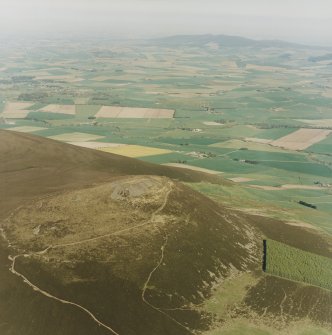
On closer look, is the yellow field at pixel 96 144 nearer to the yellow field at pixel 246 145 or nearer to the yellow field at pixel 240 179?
the yellow field at pixel 246 145

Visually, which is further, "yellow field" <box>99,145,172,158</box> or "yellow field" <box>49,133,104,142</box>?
"yellow field" <box>49,133,104,142</box>

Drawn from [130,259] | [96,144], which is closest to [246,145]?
[96,144]

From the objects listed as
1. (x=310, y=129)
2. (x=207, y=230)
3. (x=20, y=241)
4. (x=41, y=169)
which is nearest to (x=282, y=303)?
(x=207, y=230)

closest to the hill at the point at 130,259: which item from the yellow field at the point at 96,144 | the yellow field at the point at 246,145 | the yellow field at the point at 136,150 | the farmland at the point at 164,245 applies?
the farmland at the point at 164,245

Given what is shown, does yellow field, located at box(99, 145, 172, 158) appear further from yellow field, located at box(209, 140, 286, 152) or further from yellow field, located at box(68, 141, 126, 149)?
yellow field, located at box(209, 140, 286, 152)

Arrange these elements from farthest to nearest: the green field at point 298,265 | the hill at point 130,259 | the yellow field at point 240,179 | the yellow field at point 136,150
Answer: the yellow field at point 136,150, the yellow field at point 240,179, the green field at point 298,265, the hill at point 130,259

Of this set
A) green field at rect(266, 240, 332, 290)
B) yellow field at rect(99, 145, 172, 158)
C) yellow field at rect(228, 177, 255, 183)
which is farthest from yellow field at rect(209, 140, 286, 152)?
green field at rect(266, 240, 332, 290)

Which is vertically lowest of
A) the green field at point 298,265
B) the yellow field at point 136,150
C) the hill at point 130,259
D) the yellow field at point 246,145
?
the yellow field at point 246,145

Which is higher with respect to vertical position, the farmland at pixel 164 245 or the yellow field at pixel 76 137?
the farmland at pixel 164 245
